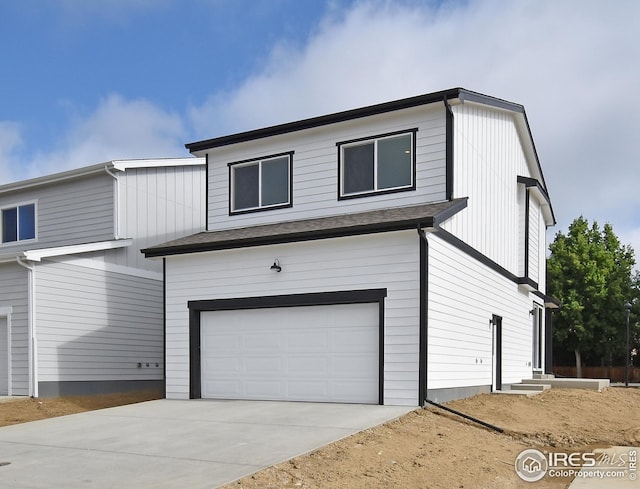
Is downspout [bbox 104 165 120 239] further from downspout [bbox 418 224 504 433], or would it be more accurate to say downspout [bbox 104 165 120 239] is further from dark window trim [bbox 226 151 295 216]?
downspout [bbox 418 224 504 433]

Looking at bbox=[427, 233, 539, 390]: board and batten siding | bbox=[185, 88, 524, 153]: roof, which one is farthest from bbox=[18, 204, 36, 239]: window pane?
bbox=[427, 233, 539, 390]: board and batten siding

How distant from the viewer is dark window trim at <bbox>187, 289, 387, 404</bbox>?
13.7m

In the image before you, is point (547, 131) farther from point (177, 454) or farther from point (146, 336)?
point (177, 454)

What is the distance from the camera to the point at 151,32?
17812 mm

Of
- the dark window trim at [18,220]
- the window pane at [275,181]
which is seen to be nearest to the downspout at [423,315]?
the window pane at [275,181]

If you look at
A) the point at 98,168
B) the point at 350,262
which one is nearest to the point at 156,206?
the point at 98,168

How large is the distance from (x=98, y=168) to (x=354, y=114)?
9705 mm

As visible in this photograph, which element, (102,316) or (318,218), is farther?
(102,316)

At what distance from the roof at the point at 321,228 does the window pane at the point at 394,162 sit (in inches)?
30.5

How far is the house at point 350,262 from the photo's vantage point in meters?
13.7

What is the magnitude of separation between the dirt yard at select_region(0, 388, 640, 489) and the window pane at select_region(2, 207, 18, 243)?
8.33m

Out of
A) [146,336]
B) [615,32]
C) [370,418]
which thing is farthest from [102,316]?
[615,32]

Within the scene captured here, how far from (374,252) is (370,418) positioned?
3.63 m

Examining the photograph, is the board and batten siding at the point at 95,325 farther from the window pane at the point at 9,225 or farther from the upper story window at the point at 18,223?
the window pane at the point at 9,225
